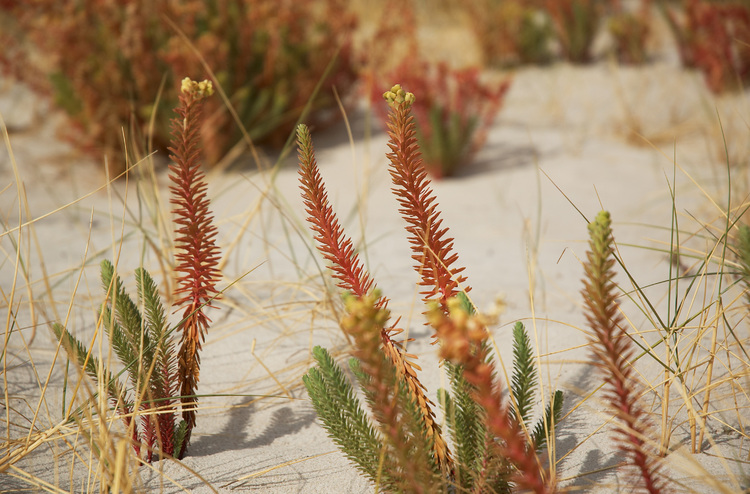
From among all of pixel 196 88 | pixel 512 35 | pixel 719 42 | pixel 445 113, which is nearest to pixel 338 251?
pixel 196 88

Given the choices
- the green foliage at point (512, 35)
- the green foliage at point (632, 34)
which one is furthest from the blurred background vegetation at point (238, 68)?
the green foliage at point (512, 35)

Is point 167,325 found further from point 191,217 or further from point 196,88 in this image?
point 196,88

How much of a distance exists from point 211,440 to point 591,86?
529cm

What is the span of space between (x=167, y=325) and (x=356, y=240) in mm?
1611

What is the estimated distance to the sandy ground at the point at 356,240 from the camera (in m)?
1.38

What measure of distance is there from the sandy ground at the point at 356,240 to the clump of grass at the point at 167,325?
0.29 feet

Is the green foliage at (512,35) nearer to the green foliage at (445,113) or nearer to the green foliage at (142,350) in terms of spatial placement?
the green foliage at (445,113)

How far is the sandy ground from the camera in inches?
54.3

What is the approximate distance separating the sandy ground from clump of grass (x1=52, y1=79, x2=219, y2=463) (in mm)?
90

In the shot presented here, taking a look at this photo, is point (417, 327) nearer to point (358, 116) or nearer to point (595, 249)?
point (595, 249)

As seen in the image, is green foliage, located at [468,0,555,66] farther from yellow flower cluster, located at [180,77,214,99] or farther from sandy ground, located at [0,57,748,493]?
yellow flower cluster, located at [180,77,214,99]

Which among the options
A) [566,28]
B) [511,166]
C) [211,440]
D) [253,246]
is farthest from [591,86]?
[211,440]

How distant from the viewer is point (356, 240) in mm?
2838

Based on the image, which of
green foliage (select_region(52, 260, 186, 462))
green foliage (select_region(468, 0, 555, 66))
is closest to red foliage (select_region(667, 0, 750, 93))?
green foliage (select_region(468, 0, 555, 66))
